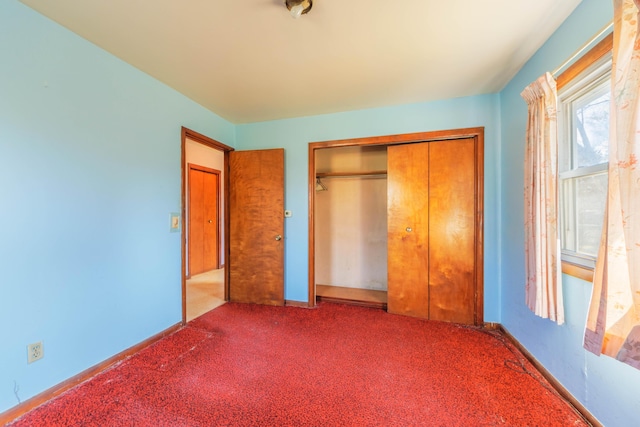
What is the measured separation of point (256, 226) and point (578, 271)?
289 centimetres

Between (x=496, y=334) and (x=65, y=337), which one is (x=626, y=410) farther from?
(x=65, y=337)

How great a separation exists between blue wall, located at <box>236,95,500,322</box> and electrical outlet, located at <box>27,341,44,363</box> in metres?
2.08

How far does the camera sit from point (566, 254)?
153 centimetres

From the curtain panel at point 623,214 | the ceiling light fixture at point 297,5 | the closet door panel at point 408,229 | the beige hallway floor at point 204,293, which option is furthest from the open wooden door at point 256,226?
the curtain panel at point 623,214

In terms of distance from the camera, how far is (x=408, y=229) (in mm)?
2705

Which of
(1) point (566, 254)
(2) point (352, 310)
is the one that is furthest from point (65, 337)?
(1) point (566, 254)

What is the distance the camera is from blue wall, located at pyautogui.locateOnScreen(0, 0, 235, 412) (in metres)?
1.36

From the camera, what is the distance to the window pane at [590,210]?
53.0 inches

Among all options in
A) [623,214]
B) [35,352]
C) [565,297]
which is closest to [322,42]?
[623,214]

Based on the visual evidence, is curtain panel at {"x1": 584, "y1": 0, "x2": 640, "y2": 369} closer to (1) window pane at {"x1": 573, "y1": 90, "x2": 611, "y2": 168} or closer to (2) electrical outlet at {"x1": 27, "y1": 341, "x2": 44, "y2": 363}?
(1) window pane at {"x1": 573, "y1": 90, "x2": 611, "y2": 168}

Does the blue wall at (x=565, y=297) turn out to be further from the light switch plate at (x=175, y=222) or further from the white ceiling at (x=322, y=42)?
the light switch plate at (x=175, y=222)

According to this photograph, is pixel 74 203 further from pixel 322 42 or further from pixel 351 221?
pixel 351 221

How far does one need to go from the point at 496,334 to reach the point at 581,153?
1.74 meters

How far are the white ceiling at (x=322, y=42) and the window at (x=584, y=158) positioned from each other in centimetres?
47
